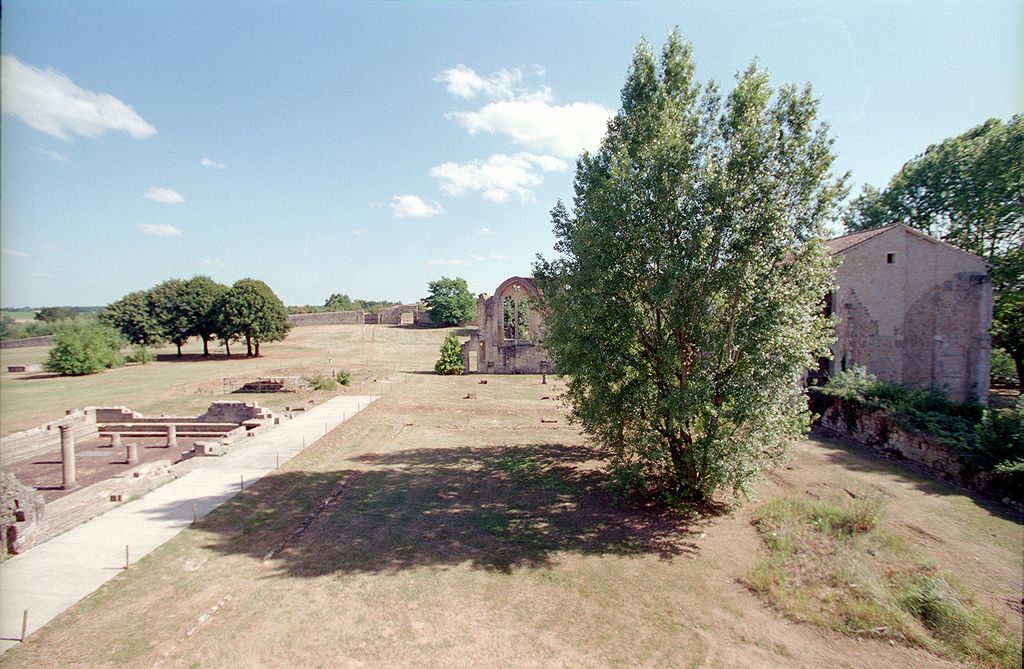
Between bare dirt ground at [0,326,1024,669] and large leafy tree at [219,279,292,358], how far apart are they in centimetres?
3570

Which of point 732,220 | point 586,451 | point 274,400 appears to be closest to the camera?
point 732,220

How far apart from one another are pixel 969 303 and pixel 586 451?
70.5 feet

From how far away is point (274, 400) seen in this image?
26.6 metres

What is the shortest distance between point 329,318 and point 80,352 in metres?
34.7

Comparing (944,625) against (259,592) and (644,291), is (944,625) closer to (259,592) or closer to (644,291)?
(644,291)

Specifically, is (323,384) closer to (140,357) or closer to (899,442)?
(140,357)

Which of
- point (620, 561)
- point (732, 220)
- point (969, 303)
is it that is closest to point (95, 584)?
point (620, 561)

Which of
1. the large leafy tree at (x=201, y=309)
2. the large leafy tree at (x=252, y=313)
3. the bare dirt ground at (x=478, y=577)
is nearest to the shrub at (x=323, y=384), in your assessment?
the bare dirt ground at (x=478, y=577)

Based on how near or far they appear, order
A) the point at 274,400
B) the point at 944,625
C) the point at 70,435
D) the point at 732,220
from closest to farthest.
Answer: the point at 944,625, the point at 732,220, the point at 70,435, the point at 274,400

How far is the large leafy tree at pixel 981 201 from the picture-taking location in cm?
2375

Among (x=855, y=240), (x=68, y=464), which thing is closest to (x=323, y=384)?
(x=68, y=464)

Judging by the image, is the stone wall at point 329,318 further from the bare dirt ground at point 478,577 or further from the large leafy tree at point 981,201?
the large leafy tree at point 981,201

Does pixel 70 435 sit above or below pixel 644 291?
below

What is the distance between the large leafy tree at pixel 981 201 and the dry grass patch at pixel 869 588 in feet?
60.7
